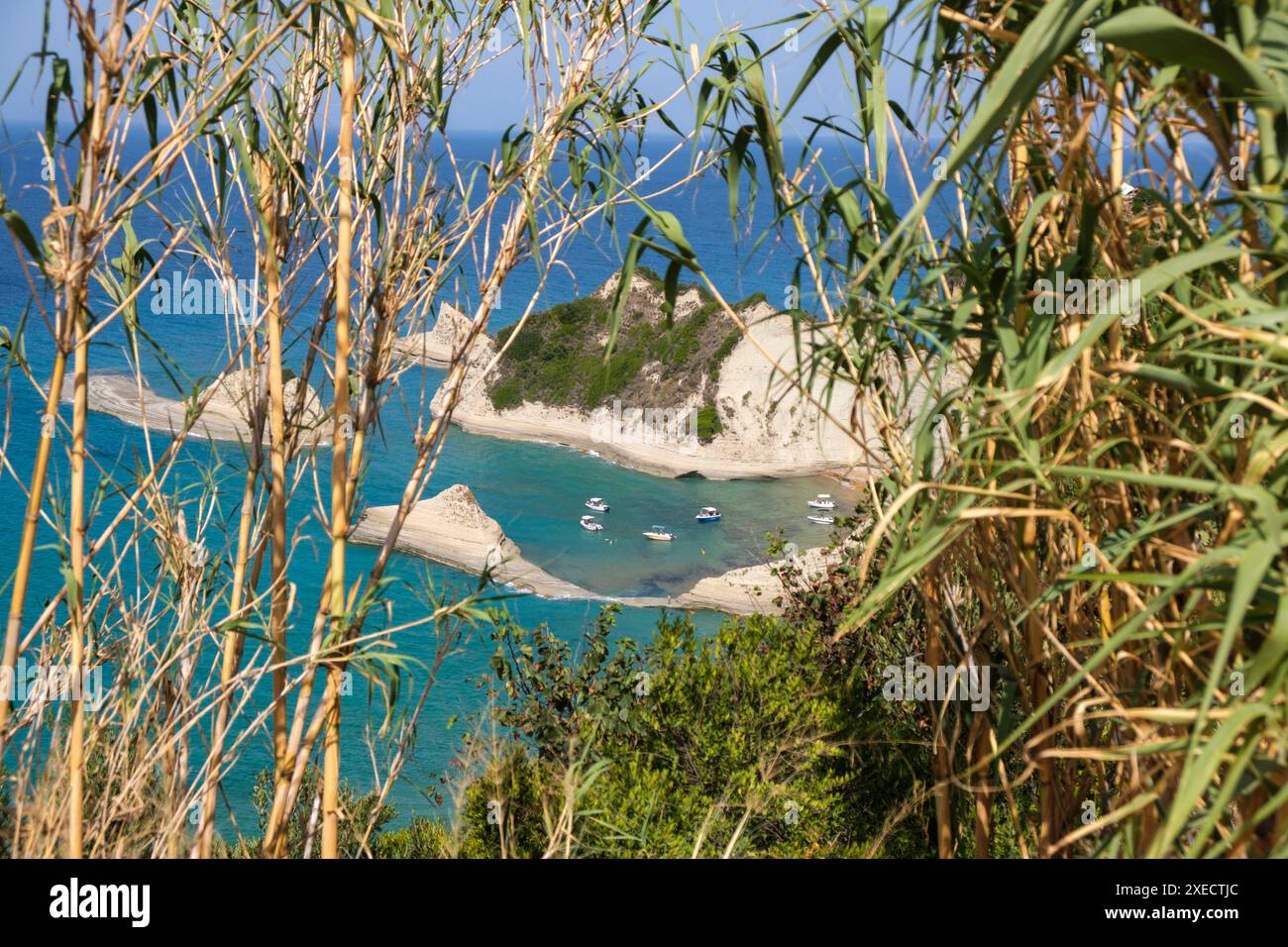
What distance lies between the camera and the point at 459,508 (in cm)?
1842

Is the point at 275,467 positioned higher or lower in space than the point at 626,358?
lower
